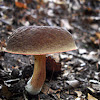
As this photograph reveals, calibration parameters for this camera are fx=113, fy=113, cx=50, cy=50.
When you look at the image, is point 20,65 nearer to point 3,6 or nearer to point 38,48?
point 38,48

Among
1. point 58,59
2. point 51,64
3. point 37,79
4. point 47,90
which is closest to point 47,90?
point 47,90

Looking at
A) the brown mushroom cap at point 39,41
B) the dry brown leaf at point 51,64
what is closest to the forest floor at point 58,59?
the dry brown leaf at point 51,64

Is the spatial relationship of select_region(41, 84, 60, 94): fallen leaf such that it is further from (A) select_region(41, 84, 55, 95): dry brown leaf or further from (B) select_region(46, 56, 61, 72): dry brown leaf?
(B) select_region(46, 56, 61, 72): dry brown leaf

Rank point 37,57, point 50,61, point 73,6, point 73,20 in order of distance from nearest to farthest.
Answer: point 37,57 → point 50,61 → point 73,20 → point 73,6

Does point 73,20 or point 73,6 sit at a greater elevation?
point 73,6

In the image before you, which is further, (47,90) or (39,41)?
(47,90)

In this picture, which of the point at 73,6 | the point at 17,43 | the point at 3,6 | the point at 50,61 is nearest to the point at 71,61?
the point at 50,61

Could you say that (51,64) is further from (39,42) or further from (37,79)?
(39,42)

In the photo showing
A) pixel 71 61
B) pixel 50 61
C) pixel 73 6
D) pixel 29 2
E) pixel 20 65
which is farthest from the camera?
pixel 73 6

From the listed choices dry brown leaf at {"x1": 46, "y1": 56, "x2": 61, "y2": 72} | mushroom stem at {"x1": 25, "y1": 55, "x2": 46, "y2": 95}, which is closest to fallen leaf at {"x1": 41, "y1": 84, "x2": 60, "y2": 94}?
mushroom stem at {"x1": 25, "y1": 55, "x2": 46, "y2": 95}
